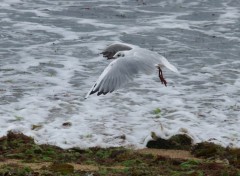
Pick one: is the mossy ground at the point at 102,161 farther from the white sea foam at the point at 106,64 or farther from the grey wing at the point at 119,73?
the grey wing at the point at 119,73

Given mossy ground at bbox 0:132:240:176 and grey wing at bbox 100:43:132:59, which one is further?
grey wing at bbox 100:43:132:59

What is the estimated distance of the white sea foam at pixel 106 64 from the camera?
735cm

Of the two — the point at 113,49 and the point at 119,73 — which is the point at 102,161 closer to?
the point at 119,73

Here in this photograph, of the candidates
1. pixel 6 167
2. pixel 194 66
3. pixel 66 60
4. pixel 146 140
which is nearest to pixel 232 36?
pixel 194 66

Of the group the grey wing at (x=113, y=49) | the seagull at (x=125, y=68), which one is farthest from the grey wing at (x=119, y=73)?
the grey wing at (x=113, y=49)

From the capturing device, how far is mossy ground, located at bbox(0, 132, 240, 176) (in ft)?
16.1

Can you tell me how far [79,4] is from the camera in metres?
17.3

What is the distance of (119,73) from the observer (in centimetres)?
588

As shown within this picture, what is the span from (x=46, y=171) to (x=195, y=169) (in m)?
1.40

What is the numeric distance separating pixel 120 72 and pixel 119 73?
0.9 inches

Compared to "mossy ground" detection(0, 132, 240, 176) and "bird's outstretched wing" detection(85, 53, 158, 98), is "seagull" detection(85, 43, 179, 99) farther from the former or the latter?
"mossy ground" detection(0, 132, 240, 176)

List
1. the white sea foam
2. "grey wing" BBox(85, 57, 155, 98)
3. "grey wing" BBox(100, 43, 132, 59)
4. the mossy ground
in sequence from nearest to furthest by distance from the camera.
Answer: the mossy ground, "grey wing" BBox(85, 57, 155, 98), "grey wing" BBox(100, 43, 132, 59), the white sea foam

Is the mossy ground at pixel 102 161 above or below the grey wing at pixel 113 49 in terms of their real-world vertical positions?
below

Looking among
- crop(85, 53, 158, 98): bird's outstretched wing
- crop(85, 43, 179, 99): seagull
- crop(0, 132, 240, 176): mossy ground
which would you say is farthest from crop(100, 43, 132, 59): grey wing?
crop(0, 132, 240, 176): mossy ground
